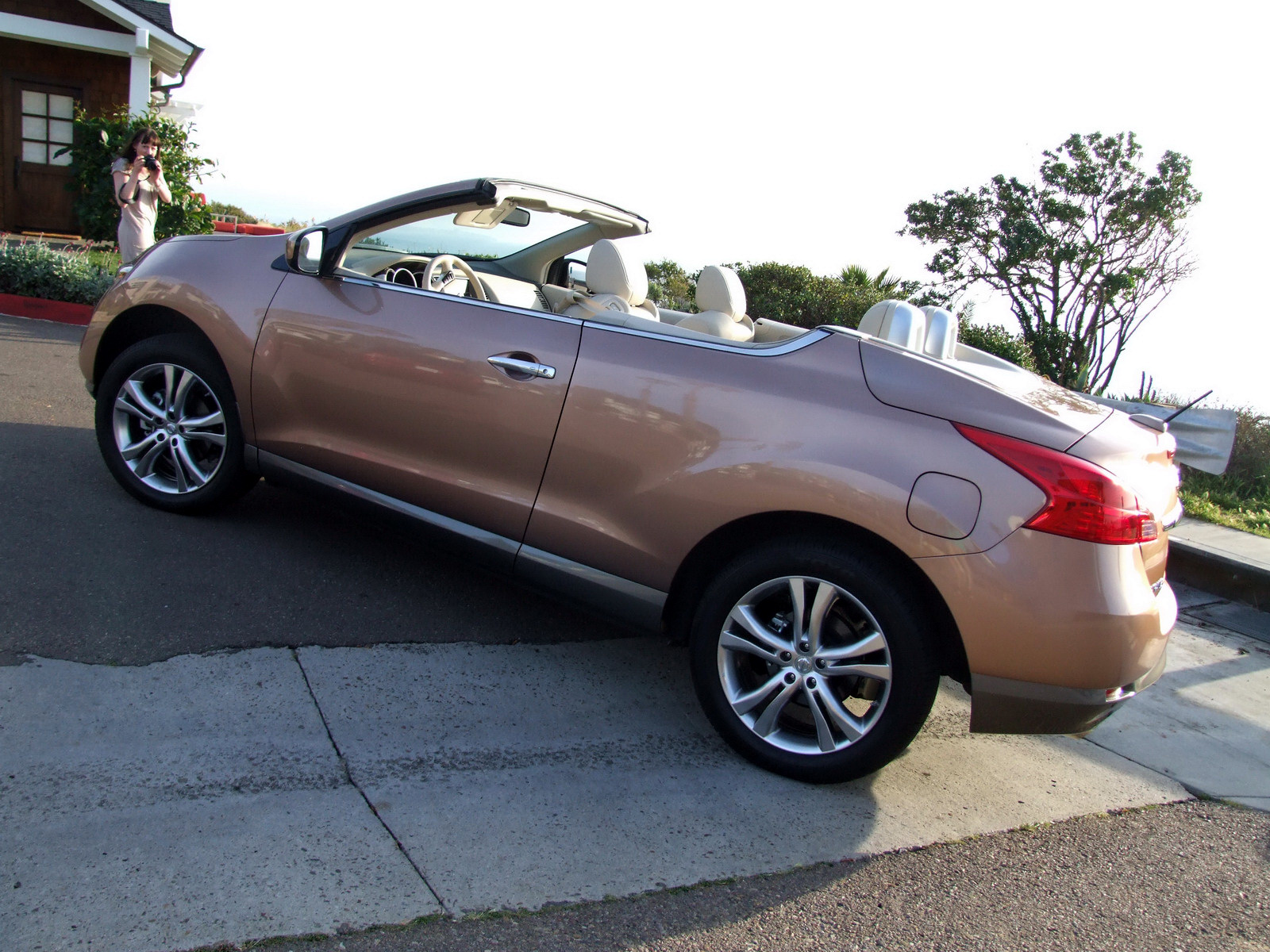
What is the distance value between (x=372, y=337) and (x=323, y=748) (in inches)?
62.9

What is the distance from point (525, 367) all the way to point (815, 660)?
1.37m

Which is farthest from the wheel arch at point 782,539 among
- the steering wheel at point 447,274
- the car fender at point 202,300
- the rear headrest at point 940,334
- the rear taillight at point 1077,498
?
the car fender at point 202,300

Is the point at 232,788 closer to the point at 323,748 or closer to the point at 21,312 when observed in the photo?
A: the point at 323,748

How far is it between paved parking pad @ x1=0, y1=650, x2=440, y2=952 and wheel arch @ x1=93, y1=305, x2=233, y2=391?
1.82 meters

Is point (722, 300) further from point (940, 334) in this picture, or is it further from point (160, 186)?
point (160, 186)

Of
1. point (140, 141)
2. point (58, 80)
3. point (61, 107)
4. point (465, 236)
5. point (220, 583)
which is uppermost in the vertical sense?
point (58, 80)

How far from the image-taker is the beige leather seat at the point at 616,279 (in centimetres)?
405

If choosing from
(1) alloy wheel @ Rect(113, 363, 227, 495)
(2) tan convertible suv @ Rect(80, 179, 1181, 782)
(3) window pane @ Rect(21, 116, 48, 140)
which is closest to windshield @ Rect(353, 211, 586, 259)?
(2) tan convertible suv @ Rect(80, 179, 1181, 782)

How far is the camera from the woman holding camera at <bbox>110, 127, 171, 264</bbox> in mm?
9445

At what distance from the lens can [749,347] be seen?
3.12 metres

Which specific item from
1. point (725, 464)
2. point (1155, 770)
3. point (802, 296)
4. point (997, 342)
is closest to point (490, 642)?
point (725, 464)

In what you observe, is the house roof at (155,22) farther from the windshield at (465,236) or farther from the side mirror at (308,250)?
the side mirror at (308,250)

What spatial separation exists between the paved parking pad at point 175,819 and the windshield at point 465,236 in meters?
2.07

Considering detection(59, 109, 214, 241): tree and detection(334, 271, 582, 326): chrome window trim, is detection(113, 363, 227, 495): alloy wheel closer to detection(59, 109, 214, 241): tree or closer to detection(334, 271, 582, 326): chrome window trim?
detection(334, 271, 582, 326): chrome window trim
